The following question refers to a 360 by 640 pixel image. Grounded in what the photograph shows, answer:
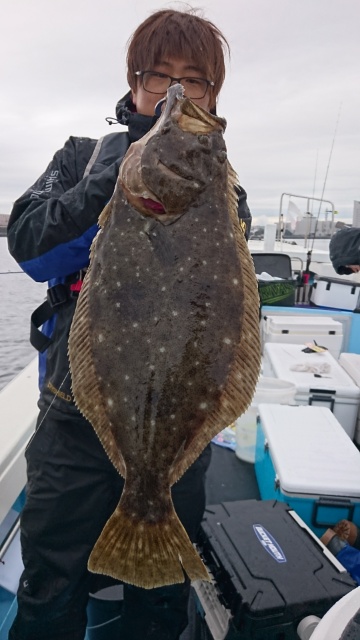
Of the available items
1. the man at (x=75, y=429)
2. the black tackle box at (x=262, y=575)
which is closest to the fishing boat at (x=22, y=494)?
the black tackle box at (x=262, y=575)

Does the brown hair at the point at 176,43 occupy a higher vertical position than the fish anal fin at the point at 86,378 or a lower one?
higher

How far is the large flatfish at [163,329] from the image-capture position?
4.91ft

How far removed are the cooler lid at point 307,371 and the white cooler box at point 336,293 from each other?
3.12 metres

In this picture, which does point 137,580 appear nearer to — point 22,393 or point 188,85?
point 188,85

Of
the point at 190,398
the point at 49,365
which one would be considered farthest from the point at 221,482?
the point at 190,398

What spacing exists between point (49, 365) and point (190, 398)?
2.88 ft

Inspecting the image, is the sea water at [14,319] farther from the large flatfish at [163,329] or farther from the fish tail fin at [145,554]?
the fish tail fin at [145,554]

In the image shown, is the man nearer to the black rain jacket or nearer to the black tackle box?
the black rain jacket

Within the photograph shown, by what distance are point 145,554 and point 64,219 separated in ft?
3.93

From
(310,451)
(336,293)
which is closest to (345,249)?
(310,451)

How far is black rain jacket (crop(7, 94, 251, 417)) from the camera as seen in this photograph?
1647 millimetres

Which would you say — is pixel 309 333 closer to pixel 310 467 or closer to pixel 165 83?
pixel 310 467

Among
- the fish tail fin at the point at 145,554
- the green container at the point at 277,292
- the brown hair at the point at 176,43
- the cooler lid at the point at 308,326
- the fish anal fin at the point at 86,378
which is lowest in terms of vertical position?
the fish tail fin at the point at 145,554

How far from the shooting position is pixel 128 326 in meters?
1.51
